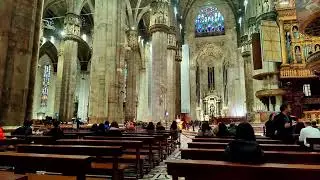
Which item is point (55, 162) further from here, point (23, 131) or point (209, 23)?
point (209, 23)

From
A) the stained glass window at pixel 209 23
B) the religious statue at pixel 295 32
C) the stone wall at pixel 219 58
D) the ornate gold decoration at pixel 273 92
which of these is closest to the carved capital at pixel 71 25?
the ornate gold decoration at pixel 273 92

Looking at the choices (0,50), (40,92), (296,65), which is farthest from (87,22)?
(0,50)

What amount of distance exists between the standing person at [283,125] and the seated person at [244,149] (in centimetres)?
251

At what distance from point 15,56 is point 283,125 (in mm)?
6273

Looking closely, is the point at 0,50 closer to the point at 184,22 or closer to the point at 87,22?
the point at 87,22

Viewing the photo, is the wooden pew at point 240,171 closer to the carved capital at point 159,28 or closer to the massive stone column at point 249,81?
the carved capital at point 159,28

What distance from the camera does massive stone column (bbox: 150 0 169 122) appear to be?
797 inches

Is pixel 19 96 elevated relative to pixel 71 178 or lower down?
elevated

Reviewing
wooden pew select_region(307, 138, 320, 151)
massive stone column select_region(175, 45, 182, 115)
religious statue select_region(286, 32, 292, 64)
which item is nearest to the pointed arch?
massive stone column select_region(175, 45, 182, 115)

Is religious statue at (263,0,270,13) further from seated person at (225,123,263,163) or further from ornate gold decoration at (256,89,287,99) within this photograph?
seated person at (225,123,263,163)

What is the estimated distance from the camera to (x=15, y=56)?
20.2 ft

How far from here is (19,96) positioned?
244 inches

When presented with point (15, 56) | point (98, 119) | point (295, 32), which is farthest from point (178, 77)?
point (15, 56)

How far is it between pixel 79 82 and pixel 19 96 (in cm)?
2925
